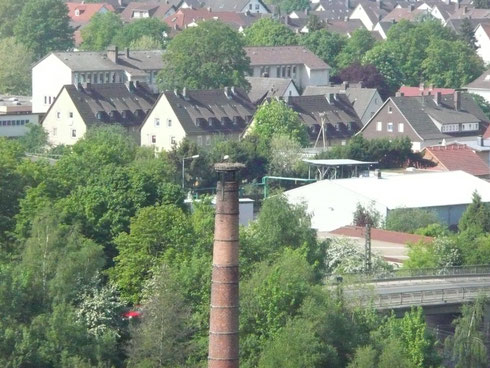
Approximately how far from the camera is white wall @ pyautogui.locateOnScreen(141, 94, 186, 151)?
76000 mm

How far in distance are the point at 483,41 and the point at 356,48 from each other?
49.8 ft

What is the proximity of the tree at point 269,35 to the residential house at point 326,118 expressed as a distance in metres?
20.9

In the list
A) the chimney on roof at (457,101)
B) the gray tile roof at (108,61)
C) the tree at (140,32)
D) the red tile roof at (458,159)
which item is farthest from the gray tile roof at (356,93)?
the tree at (140,32)

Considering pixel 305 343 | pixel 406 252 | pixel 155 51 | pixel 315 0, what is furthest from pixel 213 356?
pixel 315 0

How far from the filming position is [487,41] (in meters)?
116

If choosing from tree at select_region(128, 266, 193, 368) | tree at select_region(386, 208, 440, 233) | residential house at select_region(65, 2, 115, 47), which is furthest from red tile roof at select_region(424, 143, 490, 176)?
residential house at select_region(65, 2, 115, 47)

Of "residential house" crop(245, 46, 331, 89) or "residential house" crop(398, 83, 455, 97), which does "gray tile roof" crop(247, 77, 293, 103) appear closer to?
"residential house" crop(398, 83, 455, 97)

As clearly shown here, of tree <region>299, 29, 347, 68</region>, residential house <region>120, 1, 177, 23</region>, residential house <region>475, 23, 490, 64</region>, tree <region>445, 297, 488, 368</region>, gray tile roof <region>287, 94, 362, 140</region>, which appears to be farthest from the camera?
residential house <region>120, 1, 177, 23</region>

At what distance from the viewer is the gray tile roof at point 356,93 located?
83.6 m

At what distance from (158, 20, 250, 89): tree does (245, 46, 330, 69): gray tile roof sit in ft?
17.6

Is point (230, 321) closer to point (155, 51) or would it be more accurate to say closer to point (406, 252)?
point (406, 252)

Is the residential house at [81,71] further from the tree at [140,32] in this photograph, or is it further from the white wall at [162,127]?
the tree at [140,32]

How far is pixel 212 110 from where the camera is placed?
257 feet

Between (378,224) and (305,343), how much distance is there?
67.4ft
